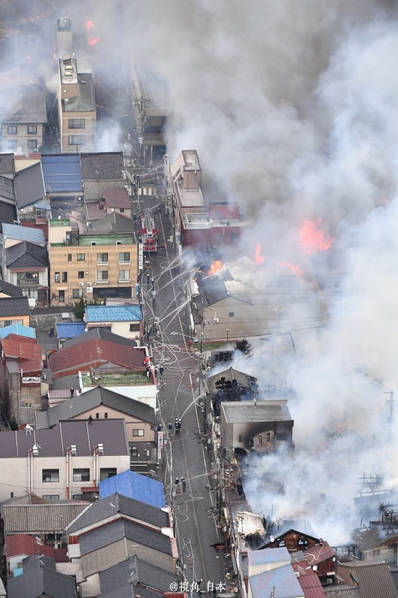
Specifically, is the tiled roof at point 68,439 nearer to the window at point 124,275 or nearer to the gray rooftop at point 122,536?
the gray rooftop at point 122,536

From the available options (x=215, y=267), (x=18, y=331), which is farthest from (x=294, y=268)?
(x=18, y=331)

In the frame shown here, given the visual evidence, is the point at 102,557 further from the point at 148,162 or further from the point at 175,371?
the point at 148,162

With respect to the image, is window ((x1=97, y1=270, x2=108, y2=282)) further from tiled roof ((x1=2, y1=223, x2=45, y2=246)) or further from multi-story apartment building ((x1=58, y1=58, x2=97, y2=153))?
multi-story apartment building ((x1=58, y1=58, x2=97, y2=153))

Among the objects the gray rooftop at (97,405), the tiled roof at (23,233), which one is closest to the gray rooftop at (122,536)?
the gray rooftop at (97,405)

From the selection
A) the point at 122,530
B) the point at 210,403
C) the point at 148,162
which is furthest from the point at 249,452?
the point at 148,162

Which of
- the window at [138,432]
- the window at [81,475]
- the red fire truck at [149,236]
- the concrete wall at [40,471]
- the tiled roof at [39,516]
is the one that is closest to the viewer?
the tiled roof at [39,516]

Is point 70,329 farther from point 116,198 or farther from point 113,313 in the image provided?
point 116,198
